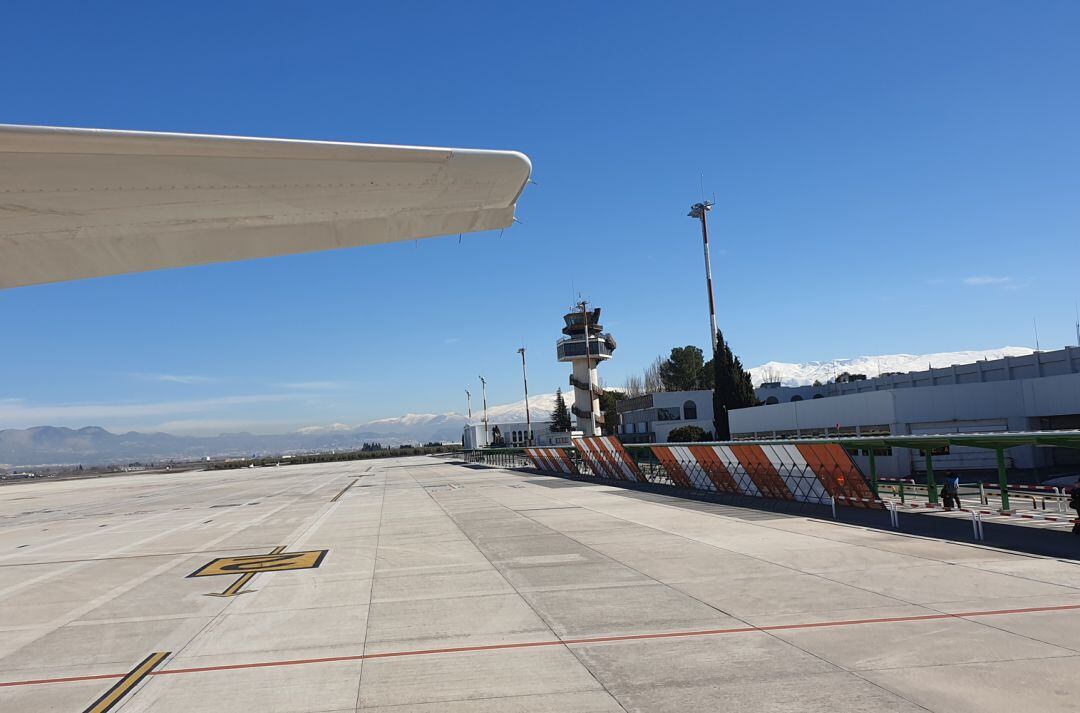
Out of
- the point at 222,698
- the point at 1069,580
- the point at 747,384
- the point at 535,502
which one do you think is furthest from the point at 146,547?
the point at 747,384

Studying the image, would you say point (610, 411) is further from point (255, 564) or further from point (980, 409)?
point (255, 564)

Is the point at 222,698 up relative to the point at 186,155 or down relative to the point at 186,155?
down

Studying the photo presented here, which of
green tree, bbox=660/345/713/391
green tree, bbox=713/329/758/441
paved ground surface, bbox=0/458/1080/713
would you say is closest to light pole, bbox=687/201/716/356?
green tree, bbox=713/329/758/441

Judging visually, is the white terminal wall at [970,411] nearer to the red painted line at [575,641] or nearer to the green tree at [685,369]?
the red painted line at [575,641]

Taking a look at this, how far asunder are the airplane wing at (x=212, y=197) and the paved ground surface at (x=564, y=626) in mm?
4619

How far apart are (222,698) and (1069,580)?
1239 cm

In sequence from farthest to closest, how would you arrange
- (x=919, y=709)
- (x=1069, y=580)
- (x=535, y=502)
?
(x=535, y=502) → (x=1069, y=580) → (x=919, y=709)

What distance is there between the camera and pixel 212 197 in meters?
4.84

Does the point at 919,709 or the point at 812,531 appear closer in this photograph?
the point at 919,709

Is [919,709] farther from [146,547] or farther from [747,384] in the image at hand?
[747,384]

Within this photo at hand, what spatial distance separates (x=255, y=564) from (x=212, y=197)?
45.5 ft

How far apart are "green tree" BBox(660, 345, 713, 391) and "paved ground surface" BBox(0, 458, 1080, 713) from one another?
11174cm

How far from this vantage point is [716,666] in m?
7.49

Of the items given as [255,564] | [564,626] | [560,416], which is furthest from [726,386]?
[560,416]
